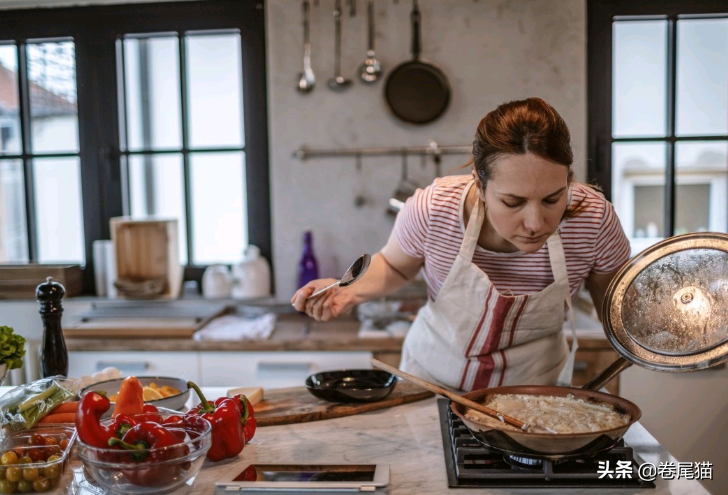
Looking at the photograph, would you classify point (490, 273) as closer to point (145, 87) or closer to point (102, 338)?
point (102, 338)

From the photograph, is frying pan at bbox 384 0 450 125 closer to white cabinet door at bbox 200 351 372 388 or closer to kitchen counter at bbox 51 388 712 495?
white cabinet door at bbox 200 351 372 388

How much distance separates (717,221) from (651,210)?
1.01 ft

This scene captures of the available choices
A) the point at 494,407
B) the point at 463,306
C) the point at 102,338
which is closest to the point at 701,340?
the point at 494,407

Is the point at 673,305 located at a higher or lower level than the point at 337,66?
lower

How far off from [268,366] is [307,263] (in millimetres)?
610

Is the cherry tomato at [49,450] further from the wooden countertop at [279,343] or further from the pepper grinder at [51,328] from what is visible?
the wooden countertop at [279,343]

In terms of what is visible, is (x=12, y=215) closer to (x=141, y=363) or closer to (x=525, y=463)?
(x=141, y=363)

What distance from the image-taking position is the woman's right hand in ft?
5.67

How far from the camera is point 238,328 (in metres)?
2.89

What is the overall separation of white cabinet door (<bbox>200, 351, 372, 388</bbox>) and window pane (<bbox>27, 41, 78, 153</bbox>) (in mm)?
1428

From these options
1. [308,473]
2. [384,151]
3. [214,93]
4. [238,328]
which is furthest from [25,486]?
[214,93]

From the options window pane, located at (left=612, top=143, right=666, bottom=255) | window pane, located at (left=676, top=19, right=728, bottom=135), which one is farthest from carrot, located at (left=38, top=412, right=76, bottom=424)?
window pane, located at (left=676, top=19, right=728, bottom=135)

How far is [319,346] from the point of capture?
271cm

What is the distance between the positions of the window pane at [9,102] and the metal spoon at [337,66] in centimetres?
157
